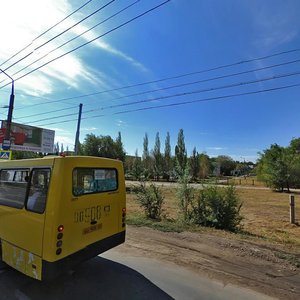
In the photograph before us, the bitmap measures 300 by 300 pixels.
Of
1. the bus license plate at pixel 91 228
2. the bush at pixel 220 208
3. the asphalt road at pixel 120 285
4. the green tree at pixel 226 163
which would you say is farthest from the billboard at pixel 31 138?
the green tree at pixel 226 163

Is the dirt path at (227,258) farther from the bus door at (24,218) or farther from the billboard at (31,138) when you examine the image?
the billboard at (31,138)

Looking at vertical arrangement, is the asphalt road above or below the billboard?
below

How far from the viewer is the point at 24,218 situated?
15.5ft

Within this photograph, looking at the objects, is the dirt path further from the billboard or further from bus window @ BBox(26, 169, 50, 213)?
the billboard

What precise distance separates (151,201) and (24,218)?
754 centimetres

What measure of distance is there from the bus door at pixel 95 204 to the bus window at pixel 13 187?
39.4 inches

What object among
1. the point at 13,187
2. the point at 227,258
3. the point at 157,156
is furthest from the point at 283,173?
the point at 157,156

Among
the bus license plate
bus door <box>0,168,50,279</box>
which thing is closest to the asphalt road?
bus door <box>0,168,50,279</box>

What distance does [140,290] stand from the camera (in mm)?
4730

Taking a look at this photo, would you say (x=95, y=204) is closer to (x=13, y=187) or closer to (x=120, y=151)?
(x=13, y=187)

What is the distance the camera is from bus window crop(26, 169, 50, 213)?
447cm

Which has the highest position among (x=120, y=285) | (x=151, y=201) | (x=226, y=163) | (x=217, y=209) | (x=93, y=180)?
(x=226, y=163)

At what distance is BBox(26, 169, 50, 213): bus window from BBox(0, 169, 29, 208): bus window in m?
0.22

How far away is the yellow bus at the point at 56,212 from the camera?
14.0 ft
